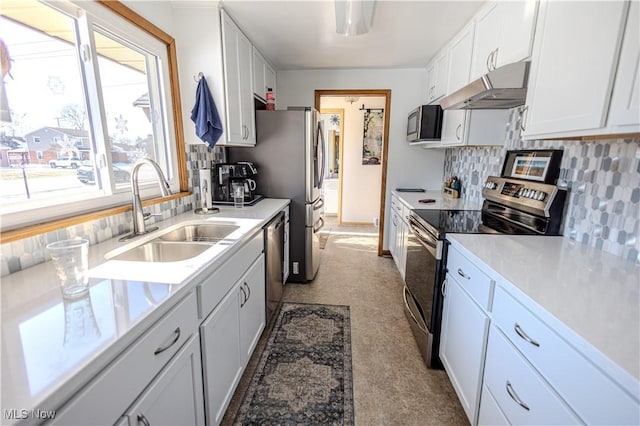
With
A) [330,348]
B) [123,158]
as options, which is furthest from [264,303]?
[123,158]

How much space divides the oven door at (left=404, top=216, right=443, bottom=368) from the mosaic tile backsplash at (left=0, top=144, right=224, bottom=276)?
170 centimetres

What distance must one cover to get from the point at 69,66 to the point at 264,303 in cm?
171

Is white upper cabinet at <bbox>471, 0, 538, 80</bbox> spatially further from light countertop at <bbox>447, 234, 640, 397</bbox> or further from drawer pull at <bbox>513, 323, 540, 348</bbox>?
drawer pull at <bbox>513, 323, 540, 348</bbox>

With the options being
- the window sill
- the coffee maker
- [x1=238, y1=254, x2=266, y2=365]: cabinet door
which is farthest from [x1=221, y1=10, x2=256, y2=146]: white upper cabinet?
[x1=238, y1=254, x2=266, y2=365]: cabinet door

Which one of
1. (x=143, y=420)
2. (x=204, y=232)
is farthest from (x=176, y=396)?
(x=204, y=232)

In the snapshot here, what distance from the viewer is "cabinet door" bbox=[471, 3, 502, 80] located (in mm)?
1783

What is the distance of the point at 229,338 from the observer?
56.1 inches

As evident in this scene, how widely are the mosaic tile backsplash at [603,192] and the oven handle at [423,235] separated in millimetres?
701

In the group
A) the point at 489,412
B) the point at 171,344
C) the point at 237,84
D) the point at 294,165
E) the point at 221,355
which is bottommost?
the point at 489,412

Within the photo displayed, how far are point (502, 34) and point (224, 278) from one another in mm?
2110

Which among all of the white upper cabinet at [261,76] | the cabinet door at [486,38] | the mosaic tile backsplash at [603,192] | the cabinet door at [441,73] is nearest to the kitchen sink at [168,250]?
the white upper cabinet at [261,76]

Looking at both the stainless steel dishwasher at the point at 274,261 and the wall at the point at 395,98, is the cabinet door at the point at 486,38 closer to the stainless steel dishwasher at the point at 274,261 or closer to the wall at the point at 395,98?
the wall at the point at 395,98

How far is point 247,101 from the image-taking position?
8.21ft

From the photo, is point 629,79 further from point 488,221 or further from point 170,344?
point 170,344
